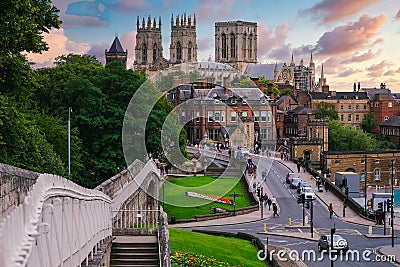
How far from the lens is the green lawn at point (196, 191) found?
54.8 m

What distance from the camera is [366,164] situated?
299 feet

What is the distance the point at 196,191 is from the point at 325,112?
91125mm

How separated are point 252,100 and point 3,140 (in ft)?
257

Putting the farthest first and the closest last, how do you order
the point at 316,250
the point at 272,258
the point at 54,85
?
the point at 54,85 < the point at 316,250 < the point at 272,258

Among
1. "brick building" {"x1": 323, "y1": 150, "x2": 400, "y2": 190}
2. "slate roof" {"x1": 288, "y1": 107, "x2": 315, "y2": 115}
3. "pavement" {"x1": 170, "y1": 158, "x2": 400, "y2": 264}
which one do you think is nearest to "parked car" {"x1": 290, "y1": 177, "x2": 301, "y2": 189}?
"pavement" {"x1": 170, "y1": 158, "x2": 400, "y2": 264}

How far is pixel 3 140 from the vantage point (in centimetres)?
2617

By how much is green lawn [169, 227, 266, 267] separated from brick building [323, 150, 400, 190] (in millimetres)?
51711

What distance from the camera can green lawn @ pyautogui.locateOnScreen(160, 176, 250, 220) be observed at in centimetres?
5475

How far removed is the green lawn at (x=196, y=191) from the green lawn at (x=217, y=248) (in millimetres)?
13694

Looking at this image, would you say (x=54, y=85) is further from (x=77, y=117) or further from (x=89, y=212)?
(x=89, y=212)

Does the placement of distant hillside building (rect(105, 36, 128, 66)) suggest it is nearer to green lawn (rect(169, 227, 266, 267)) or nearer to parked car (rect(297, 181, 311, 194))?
parked car (rect(297, 181, 311, 194))

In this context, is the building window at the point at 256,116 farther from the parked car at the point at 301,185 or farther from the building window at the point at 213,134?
the parked car at the point at 301,185

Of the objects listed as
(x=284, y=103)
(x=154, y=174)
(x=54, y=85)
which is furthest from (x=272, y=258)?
(x=284, y=103)

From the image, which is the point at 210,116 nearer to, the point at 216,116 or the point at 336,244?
the point at 216,116
